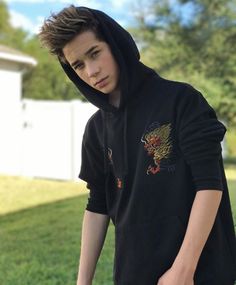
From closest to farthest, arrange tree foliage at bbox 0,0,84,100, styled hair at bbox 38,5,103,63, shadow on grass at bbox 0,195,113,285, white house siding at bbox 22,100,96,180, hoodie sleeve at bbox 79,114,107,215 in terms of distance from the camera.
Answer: styled hair at bbox 38,5,103,63, hoodie sleeve at bbox 79,114,107,215, shadow on grass at bbox 0,195,113,285, white house siding at bbox 22,100,96,180, tree foliage at bbox 0,0,84,100

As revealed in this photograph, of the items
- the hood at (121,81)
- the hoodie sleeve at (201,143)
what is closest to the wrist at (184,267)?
the hoodie sleeve at (201,143)

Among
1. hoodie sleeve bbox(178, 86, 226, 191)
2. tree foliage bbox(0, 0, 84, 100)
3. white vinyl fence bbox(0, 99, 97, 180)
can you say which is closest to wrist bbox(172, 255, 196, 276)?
hoodie sleeve bbox(178, 86, 226, 191)

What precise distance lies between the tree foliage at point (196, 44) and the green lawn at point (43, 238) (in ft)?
27.0

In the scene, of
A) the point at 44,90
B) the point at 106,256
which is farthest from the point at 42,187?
the point at 44,90

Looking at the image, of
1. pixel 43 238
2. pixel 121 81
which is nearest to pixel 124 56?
pixel 121 81

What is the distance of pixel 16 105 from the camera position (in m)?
11.1

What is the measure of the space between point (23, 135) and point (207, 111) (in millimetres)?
9531

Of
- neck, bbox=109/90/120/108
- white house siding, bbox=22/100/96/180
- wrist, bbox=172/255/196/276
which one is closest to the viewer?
wrist, bbox=172/255/196/276

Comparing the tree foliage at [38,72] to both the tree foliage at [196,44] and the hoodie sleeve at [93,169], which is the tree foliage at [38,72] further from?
the hoodie sleeve at [93,169]

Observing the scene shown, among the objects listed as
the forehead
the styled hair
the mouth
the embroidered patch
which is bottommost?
the embroidered patch

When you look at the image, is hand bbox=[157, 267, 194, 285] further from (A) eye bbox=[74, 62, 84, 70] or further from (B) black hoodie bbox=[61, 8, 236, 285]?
(A) eye bbox=[74, 62, 84, 70]

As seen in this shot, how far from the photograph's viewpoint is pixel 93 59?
153 centimetres

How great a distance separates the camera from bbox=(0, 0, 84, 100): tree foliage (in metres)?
32.5

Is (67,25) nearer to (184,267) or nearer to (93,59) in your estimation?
(93,59)
